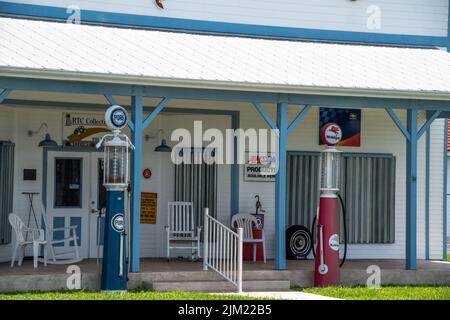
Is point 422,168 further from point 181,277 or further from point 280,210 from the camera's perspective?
point 181,277

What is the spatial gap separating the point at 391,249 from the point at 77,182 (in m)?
5.94

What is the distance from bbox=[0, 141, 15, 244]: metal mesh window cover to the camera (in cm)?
1619

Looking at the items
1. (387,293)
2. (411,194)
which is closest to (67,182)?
(411,194)

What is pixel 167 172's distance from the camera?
17.5m

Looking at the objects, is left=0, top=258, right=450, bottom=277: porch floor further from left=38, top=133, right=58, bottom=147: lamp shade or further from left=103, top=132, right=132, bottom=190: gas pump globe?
left=38, top=133, right=58, bottom=147: lamp shade

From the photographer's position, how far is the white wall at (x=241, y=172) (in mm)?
16594

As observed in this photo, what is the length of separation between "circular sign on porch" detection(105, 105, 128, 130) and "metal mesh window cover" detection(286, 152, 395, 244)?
4801 millimetres

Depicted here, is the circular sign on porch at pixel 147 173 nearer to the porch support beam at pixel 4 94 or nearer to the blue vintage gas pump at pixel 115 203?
the blue vintage gas pump at pixel 115 203

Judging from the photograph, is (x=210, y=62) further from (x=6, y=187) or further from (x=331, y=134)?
(x=6, y=187)

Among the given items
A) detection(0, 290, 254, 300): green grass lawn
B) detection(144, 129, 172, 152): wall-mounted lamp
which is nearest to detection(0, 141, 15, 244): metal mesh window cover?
detection(144, 129, 172, 152): wall-mounted lamp

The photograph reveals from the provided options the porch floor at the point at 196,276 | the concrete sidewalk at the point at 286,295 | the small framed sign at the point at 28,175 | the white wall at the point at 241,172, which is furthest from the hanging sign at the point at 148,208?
the concrete sidewalk at the point at 286,295

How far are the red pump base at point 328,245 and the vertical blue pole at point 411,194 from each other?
1.45m
